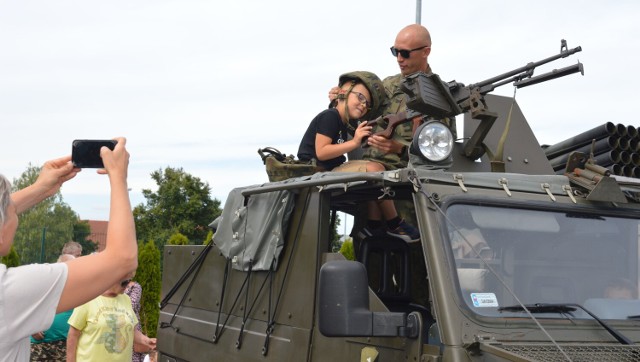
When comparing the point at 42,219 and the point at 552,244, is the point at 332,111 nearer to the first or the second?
the point at 552,244

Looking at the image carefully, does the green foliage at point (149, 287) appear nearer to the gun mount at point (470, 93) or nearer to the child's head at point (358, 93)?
the child's head at point (358, 93)

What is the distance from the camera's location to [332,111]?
5703mm

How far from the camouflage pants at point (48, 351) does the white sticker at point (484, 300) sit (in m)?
4.89

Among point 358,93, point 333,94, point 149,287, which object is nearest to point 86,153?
point 358,93

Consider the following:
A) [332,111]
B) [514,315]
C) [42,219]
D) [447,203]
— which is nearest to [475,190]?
[447,203]

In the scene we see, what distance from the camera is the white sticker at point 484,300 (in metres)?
3.79

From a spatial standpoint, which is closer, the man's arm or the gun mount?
the gun mount

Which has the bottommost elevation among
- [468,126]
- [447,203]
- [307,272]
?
[307,272]

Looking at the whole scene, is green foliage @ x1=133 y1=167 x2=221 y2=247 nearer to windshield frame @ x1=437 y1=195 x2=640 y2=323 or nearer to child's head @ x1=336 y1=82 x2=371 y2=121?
child's head @ x1=336 y1=82 x2=371 y2=121

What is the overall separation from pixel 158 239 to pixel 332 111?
132 ft

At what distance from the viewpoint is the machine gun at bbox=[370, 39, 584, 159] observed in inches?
189

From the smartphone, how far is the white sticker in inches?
68.6

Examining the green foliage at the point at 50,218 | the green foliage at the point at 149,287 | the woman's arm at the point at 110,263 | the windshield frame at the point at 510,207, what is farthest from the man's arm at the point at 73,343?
the green foliage at the point at 50,218

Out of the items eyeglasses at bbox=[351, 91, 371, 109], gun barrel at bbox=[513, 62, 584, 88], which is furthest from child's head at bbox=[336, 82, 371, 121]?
gun barrel at bbox=[513, 62, 584, 88]
